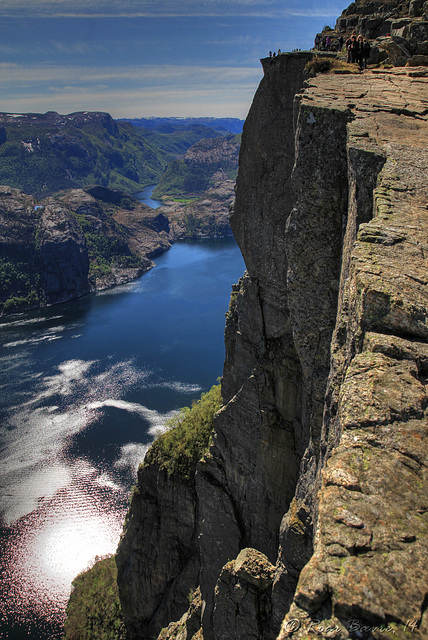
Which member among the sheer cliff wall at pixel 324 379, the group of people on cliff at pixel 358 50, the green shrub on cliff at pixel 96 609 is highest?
the group of people on cliff at pixel 358 50

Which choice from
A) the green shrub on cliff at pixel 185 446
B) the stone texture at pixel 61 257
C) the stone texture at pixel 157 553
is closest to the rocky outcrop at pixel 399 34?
the green shrub on cliff at pixel 185 446

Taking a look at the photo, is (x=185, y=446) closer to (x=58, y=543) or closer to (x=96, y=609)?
(x=96, y=609)

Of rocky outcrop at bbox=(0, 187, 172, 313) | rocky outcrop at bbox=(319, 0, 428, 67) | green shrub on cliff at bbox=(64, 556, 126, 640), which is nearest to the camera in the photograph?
rocky outcrop at bbox=(319, 0, 428, 67)

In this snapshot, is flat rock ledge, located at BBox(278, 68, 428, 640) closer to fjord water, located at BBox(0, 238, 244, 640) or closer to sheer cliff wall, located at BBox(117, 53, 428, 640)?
sheer cliff wall, located at BBox(117, 53, 428, 640)

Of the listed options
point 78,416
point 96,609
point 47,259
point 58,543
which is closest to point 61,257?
point 47,259

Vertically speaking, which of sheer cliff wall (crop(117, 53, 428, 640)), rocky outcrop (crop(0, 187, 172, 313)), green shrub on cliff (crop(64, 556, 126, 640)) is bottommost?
green shrub on cliff (crop(64, 556, 126, 640))

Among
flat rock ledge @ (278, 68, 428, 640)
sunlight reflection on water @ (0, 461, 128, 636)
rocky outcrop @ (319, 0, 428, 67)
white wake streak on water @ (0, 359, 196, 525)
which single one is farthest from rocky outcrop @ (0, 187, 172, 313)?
flat rock ledge @ (278, 68, 428, 640)

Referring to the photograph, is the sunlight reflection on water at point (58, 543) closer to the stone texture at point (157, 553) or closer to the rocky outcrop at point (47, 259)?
the stone texture at point (157, 553)
